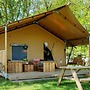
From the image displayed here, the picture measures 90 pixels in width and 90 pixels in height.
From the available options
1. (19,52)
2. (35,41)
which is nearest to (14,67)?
(19,52)

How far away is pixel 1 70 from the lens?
8.56 m

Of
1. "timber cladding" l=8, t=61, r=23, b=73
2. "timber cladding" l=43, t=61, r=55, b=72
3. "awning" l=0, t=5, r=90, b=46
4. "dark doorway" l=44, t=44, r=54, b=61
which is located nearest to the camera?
"awning" l=0, t=5, r=90, b=46

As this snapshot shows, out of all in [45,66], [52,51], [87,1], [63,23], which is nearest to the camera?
[45,66]

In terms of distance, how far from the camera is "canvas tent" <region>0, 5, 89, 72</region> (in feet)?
29.0

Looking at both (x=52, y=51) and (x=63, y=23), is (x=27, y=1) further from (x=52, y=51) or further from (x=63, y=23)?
(x=63, y=23)

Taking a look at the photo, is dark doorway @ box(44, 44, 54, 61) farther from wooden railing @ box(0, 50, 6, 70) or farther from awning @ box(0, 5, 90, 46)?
wooden railing @ box(0, 50, 6, 70)

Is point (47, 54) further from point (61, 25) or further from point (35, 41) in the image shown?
point (61, 25)

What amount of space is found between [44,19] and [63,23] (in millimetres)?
961

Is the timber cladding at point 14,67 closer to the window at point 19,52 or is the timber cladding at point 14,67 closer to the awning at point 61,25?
the awning at point 61,25

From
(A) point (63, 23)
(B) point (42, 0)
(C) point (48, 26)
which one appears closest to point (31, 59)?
(C) point (48, 26)

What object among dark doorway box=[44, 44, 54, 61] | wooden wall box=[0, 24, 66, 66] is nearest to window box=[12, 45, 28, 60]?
wooden wall box=[0, 24, 66, 66]

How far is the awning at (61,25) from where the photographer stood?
884 centimetres

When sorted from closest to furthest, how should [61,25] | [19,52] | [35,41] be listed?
[61,25], [19,52], [35,41]

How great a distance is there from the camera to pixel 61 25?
1048 cm
